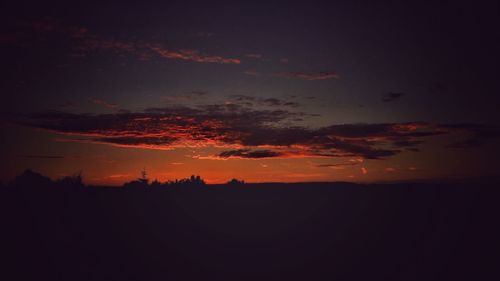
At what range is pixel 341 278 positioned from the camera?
499ft

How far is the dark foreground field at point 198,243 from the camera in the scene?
115m

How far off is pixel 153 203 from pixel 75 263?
2491 inches

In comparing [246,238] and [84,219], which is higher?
[84,219]

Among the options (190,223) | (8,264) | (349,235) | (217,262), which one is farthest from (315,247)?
(8,264)

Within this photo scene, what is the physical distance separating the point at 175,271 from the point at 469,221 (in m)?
152

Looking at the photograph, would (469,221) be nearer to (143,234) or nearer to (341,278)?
(341,278)

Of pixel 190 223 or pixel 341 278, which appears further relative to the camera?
pixel 190 223

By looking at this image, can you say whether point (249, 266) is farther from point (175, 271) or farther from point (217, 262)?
point (175, 271)

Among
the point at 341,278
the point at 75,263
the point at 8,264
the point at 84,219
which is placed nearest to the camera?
the point at 8,264

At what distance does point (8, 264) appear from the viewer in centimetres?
8900

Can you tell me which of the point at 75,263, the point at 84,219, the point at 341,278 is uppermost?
the point at 84,219

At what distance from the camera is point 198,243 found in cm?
17112

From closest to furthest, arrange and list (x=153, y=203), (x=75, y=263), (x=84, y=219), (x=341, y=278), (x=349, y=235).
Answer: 1. (x=75, y=263)
2. (x=84, y=219)
3. (x=341, y=278)
4. (x=153, y=203)
5. (x=349, y=235)

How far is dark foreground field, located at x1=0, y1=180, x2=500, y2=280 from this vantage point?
4513 inches
